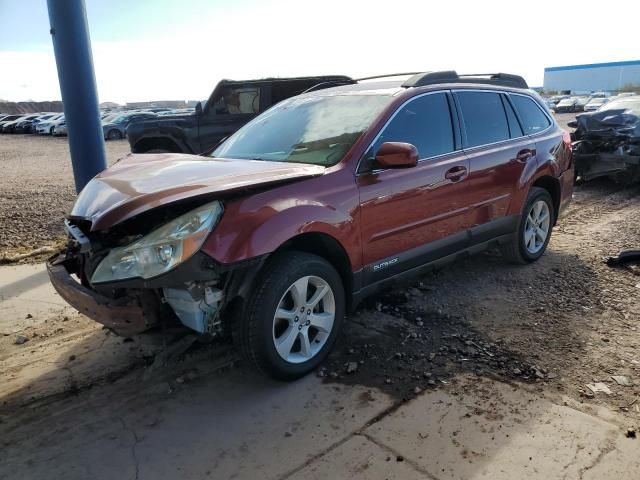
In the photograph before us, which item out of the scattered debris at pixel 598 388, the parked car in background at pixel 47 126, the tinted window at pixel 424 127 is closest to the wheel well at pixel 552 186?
the tinted window at pixel 424 127

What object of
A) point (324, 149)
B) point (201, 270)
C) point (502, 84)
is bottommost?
point (201, 270)

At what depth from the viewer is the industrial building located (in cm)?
9294

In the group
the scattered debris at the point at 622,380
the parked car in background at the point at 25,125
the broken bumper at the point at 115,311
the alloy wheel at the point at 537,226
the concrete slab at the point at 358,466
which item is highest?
the parked car in background at the point at 25,125

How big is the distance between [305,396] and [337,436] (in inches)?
17.4

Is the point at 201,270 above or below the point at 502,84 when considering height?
below

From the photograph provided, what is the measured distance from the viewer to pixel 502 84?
525 centimetres

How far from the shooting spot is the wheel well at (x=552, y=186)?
5480mm

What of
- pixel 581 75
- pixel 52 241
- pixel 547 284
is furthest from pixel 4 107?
pixel 581 75

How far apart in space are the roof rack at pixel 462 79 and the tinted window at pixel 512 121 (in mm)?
237

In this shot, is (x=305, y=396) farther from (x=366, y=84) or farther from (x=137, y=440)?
(x=366, y=84)

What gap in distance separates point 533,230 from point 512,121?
44.9 inches

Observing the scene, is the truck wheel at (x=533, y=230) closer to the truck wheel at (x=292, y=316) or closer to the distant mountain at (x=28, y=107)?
the truck wheel at (x=292, y=316)

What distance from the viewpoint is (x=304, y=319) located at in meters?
3.37

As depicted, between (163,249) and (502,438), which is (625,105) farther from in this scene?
(163,249)
